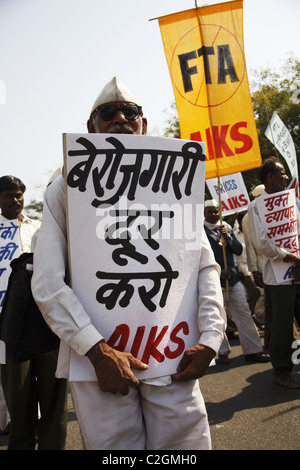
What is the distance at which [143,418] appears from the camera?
1719 millimetres

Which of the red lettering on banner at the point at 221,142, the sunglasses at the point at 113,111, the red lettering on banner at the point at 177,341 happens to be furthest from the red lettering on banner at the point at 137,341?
the red lettering on banner at the point at 221,142

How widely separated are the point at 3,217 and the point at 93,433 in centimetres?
237

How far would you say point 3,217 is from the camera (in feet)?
11.7

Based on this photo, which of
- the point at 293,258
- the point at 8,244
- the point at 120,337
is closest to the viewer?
the point at 120,337

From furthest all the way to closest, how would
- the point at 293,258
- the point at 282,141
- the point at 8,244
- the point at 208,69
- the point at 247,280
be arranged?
the point at 247,280
the point at 282,141
the point at 293,258
the point at 208,69
the point at 8,244

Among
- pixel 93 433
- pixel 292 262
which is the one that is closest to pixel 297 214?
pixel 292 262

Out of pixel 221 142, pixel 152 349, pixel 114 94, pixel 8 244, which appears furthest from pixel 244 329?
pixel 114 94

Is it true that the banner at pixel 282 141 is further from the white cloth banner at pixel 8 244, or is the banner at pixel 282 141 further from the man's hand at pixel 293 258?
the white cloth banner at pixel 8 244

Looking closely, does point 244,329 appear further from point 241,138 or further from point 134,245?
point 134,245

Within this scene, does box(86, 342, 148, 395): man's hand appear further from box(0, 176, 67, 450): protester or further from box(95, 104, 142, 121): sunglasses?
box(0, 176, 67, 450): protester

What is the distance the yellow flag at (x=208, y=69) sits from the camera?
379 centimetres

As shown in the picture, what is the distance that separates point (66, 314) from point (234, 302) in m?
4.26

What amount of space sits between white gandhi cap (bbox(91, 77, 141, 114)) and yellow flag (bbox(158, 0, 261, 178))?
1.81 meters

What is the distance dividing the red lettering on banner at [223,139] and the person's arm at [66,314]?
8.27ft
